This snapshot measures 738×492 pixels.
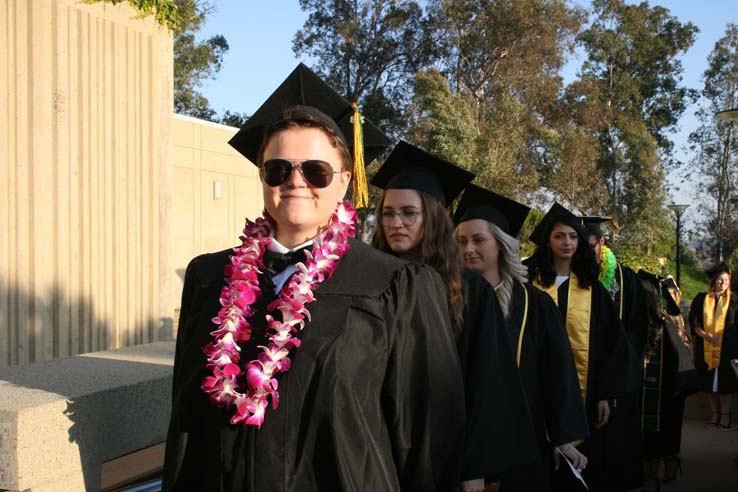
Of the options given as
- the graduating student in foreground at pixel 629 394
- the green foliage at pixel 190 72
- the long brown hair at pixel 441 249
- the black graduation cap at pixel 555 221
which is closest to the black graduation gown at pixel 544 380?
the long brown hair at pixel 441 249

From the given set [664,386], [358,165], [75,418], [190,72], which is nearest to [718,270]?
[664,386]

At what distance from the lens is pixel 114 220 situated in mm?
5484

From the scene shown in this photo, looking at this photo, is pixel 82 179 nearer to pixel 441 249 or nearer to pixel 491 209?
pixel 491 209

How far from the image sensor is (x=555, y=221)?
530cm

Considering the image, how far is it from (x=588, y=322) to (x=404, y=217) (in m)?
2.51

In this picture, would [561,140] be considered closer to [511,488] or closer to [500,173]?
[500,173]

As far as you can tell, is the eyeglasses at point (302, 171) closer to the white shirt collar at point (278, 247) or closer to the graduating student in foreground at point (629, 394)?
the white shirt collar at point (278, 247)

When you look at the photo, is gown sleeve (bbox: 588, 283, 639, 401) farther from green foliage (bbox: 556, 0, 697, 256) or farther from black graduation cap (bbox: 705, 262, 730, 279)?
green foliage (bbox: 556, 0, 697, 256)

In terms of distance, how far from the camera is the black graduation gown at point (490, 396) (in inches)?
108

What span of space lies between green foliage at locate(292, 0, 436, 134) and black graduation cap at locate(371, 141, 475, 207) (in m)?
30.1

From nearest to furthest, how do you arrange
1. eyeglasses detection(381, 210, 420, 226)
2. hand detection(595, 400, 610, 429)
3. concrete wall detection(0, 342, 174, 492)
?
concrete wall detection(0, 342, 174, 492) < eyeglasses detection(381, 210, 420, 226) < hand detection(595, 400, 610, 429)

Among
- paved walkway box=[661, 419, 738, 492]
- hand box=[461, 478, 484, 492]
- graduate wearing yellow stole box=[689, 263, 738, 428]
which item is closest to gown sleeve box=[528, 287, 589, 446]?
hand box=[461, 478, 484, 492]

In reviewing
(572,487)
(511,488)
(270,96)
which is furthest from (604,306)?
(270,96)

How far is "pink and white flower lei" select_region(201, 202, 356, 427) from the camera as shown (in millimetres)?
1827
